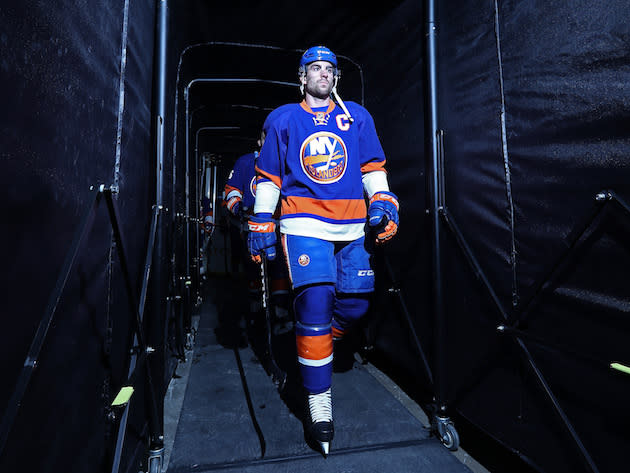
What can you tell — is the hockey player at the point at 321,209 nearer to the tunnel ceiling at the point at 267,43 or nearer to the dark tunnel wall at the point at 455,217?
the dark tunnel wall at the point at 455,217

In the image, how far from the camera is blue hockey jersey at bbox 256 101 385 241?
207 cm

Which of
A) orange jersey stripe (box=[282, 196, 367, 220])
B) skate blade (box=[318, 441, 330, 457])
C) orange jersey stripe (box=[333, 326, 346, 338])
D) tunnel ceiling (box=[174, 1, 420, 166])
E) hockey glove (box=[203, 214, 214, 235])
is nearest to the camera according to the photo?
skate blade (box=[318, 441, 330, 457])

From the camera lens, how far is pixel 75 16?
Result: 0.93 metres

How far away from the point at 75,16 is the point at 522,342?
1928 mm

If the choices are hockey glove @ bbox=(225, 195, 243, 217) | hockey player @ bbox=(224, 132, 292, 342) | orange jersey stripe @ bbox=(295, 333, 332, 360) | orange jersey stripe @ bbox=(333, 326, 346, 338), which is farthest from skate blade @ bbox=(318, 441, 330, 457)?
hockey glove @ bbox=(225, 195, 243, 217)

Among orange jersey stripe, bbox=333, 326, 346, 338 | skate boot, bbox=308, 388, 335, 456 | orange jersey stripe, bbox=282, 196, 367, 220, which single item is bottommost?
skate boot, bbox=308, 388, 335, 456

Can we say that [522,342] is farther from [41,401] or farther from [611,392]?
[41,401]

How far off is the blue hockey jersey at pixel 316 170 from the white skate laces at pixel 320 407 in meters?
0.87

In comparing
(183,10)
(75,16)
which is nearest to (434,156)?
(75,16)

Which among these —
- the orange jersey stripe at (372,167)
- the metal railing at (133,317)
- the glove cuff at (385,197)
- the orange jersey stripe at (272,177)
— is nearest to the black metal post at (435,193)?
the glove cuff at (385,197)

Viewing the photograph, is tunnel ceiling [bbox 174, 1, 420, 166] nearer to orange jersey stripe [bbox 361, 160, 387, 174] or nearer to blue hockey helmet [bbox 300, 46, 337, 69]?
blue hockey helmet [bbox 300, 46, 337, 69]

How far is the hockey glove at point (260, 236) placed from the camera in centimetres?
214

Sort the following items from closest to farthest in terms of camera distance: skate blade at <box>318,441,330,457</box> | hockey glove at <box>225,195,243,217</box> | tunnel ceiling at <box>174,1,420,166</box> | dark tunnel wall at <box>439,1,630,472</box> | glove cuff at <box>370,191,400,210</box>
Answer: dark tunnel wall at <box>439,1,630,472</box> → skate blade at <box>318,441,330,457</box> → glove cuff at <box>370,191,400,210</box> → tunnel ceiling at <box>174,1,420,166</box> → hockey glove at <box>225,195,243,217</box>

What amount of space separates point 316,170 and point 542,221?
1162 mm
